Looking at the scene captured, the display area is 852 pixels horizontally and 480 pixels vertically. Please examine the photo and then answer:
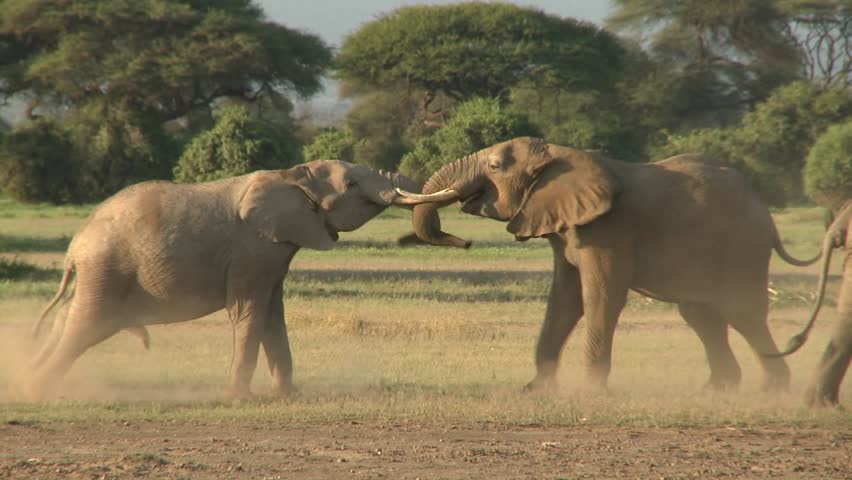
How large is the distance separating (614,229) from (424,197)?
158 cm

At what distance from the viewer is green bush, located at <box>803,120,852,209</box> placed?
42.9m

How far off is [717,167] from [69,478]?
249 inches

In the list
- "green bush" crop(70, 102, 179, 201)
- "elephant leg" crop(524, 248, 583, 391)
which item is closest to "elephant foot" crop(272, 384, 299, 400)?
"elephant leg" crop(524, 248, 583, 391)

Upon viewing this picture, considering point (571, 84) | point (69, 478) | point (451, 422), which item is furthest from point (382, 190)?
point (571, 84)

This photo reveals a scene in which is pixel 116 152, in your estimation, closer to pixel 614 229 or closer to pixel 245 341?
pixel 245 341

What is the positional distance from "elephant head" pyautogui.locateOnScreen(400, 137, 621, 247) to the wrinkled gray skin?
1.08 metres

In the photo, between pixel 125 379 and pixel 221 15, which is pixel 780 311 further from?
pixel 221 15

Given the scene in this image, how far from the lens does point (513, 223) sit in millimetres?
12422

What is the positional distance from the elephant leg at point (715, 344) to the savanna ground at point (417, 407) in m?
0.20

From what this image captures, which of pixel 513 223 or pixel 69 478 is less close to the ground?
pixel 513 223

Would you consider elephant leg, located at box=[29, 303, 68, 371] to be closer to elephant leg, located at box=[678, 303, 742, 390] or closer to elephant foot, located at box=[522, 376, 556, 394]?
elephant foot, located at box=[522, 376, 556, 394]

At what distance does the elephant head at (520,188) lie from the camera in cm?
1218

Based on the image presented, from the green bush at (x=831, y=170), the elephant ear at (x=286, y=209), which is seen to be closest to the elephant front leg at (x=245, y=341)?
the elephant ear at (x=286, y=209)

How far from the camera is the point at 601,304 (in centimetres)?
1212
